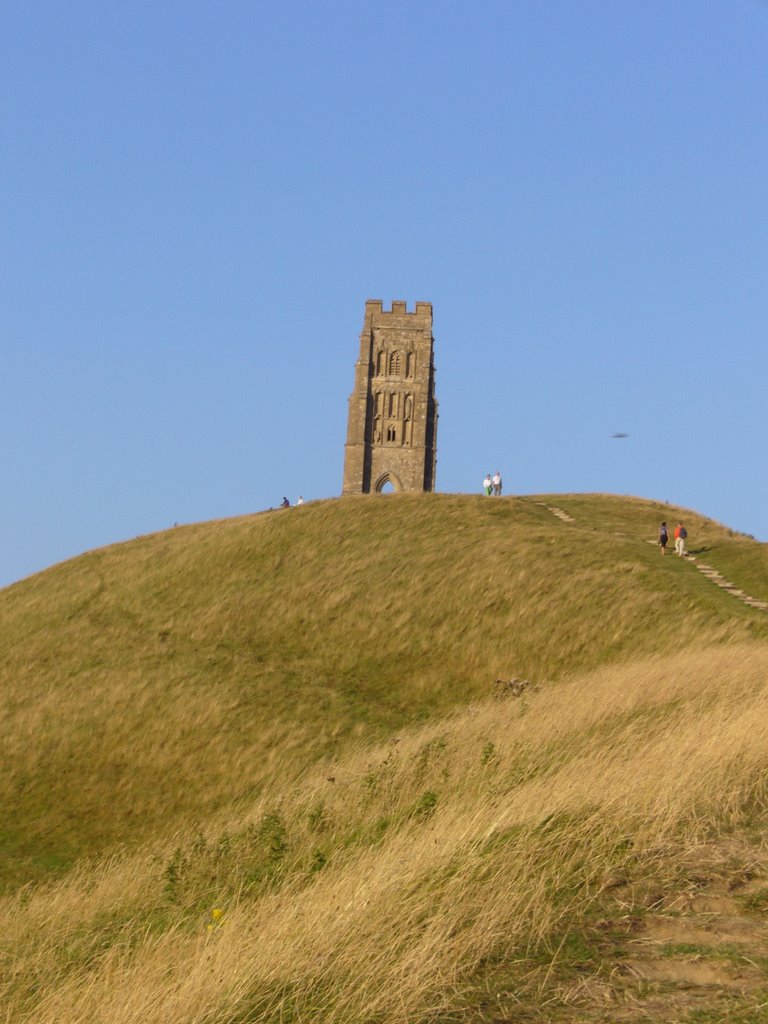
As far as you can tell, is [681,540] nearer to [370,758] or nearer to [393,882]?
[370,758]

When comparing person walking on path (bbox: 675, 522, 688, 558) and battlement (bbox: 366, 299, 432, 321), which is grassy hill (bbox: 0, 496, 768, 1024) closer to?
person walking on path (bbox: 675, 522, 688, 558)

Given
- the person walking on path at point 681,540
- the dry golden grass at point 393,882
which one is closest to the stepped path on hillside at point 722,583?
the person walking on path at point 681,540

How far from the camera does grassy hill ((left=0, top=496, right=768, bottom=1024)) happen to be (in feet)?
22.4

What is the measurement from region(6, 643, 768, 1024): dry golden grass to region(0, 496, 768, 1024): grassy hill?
1.2 inches

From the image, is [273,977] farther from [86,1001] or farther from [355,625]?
[355,625]

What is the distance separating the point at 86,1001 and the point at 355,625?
29.5 metres

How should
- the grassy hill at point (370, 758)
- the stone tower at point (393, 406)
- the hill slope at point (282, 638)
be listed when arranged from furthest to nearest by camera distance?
the stone tower at point (393, 406), the hill slope at point (282, 638), the grassy hill at point (370, 758)

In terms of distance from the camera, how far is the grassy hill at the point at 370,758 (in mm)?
6820

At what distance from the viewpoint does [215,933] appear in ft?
26.0

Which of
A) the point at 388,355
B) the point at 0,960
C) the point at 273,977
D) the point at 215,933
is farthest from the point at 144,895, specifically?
the point at 388,355

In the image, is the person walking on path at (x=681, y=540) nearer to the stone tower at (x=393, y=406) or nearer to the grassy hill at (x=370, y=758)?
the grassy hill at (x=370, y=758)

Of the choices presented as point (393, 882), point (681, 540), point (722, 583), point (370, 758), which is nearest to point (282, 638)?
point (722, 583)

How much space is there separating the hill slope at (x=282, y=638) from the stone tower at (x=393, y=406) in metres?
56.5

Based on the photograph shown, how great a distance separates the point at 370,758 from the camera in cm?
1788
